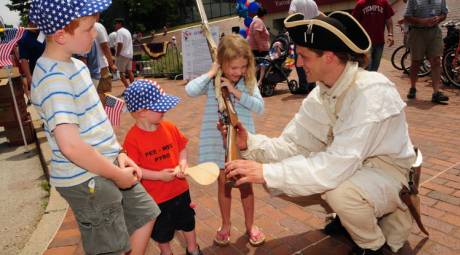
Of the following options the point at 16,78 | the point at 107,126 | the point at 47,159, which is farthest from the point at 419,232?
the point at 16,78

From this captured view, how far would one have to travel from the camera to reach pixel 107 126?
6.23 ft

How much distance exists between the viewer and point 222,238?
2732 millimetres

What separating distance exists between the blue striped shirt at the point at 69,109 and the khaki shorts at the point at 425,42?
544 cm

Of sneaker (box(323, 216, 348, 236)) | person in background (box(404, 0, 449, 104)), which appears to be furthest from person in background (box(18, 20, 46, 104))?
person in background (box(404, 0, 449, 104))

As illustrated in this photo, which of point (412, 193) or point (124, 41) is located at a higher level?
point (124, 41)

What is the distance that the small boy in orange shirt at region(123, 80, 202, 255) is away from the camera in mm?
2260

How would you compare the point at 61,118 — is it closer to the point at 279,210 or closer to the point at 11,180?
the point at 279,210

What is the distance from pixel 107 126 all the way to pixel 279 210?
173 cm

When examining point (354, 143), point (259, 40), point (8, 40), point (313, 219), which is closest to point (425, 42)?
point (259, 40)

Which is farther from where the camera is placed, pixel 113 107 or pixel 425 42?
pixel 425 42

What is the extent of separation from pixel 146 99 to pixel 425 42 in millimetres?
5124

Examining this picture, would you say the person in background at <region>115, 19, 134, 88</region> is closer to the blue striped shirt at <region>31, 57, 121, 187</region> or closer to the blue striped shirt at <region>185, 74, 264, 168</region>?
the blue striped shirt at <region>185, 74, 264, 168</region>

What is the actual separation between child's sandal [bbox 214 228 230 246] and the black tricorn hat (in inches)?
53.4

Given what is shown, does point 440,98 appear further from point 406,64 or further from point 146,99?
point 146,99
